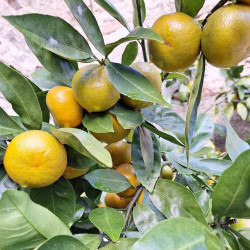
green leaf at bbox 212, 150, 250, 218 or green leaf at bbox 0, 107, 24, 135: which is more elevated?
green leaf at bbox 0, 107, 24, 135

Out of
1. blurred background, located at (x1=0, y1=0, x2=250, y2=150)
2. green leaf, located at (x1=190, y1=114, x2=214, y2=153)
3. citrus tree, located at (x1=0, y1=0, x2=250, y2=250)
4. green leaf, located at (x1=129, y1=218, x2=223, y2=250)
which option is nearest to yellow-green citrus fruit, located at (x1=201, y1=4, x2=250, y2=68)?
citrus tree, located at (x1=0, y1=0, x2=250, y2=250)

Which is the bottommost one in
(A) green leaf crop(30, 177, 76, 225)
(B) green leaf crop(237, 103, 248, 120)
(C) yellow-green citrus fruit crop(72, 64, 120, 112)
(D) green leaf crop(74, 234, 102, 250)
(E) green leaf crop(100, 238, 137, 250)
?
(B) green leaf crop(237, 103, 248, 120)

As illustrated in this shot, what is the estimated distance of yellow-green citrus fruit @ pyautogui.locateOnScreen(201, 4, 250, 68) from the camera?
427 mm

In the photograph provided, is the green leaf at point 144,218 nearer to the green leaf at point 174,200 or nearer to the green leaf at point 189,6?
the green leaf at point 174,200

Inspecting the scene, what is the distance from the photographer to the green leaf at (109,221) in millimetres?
451

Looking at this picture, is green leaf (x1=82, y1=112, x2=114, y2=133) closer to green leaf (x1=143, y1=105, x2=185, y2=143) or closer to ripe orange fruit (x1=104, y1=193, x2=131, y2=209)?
green leaf (x1=143, y1=105, x2=185, y2=143)

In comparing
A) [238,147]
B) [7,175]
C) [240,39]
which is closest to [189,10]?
[240,39]

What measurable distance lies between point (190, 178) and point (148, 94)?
350 millimetres

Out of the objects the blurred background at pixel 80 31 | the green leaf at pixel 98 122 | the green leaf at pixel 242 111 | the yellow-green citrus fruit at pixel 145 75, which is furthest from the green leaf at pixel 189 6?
the green leaf at pixel 242 111

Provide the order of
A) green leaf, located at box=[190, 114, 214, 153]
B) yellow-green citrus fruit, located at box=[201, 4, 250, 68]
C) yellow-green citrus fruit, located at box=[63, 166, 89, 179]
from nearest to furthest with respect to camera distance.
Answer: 1. yellow-green citrus fruit, located at box=[201, 4, 250, 68]
2. yellow-green citrus fruit, located at box=[63, 166, 89, 179]
3. green leaf, located at box=[190, 114, 214, 153]

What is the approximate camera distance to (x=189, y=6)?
0.49 metres

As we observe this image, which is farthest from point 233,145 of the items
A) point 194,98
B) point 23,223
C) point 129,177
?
point 23,223

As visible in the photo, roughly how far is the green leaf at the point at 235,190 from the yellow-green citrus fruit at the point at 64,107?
0.81 feet

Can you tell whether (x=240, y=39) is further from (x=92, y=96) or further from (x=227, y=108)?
(x=227, y=108)
